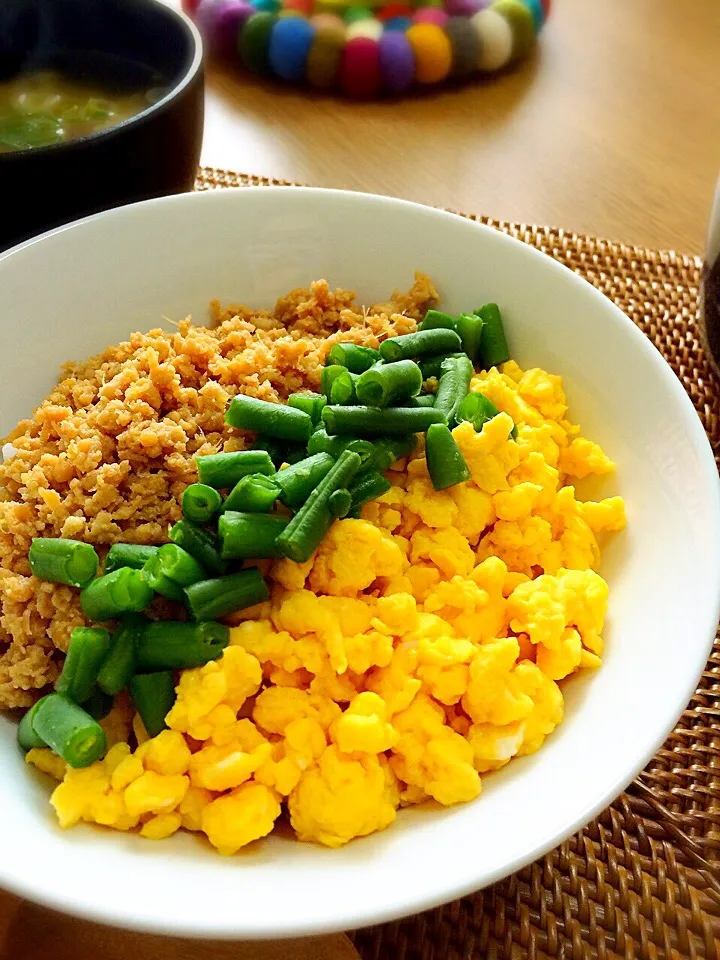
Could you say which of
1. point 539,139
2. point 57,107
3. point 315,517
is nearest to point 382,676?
point 315,517

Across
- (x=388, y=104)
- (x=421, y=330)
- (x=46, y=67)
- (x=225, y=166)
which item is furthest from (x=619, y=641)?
(x=388, y=104)

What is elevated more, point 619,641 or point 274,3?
point 274,3

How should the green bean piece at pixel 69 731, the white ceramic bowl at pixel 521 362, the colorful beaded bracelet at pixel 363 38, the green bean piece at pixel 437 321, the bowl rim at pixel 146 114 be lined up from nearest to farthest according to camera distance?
the white ceramic bowl at pixel 521 362, the green bean piece at pixel 69 731, the bowl rim at pixel 146 114, the green bean piece at pixel 437 321, the colorful beaded bracelet at pixel 363 38

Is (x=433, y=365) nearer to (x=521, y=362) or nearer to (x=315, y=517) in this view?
(x=521, y=362)

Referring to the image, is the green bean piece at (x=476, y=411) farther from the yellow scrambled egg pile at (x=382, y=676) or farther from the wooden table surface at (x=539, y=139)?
the wooden table surface at (x=539, y=139)

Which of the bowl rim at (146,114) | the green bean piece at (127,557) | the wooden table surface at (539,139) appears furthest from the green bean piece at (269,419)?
the wooden table surface at (539,139)

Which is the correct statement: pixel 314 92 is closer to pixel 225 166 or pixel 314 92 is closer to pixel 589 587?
pixel 225 166
